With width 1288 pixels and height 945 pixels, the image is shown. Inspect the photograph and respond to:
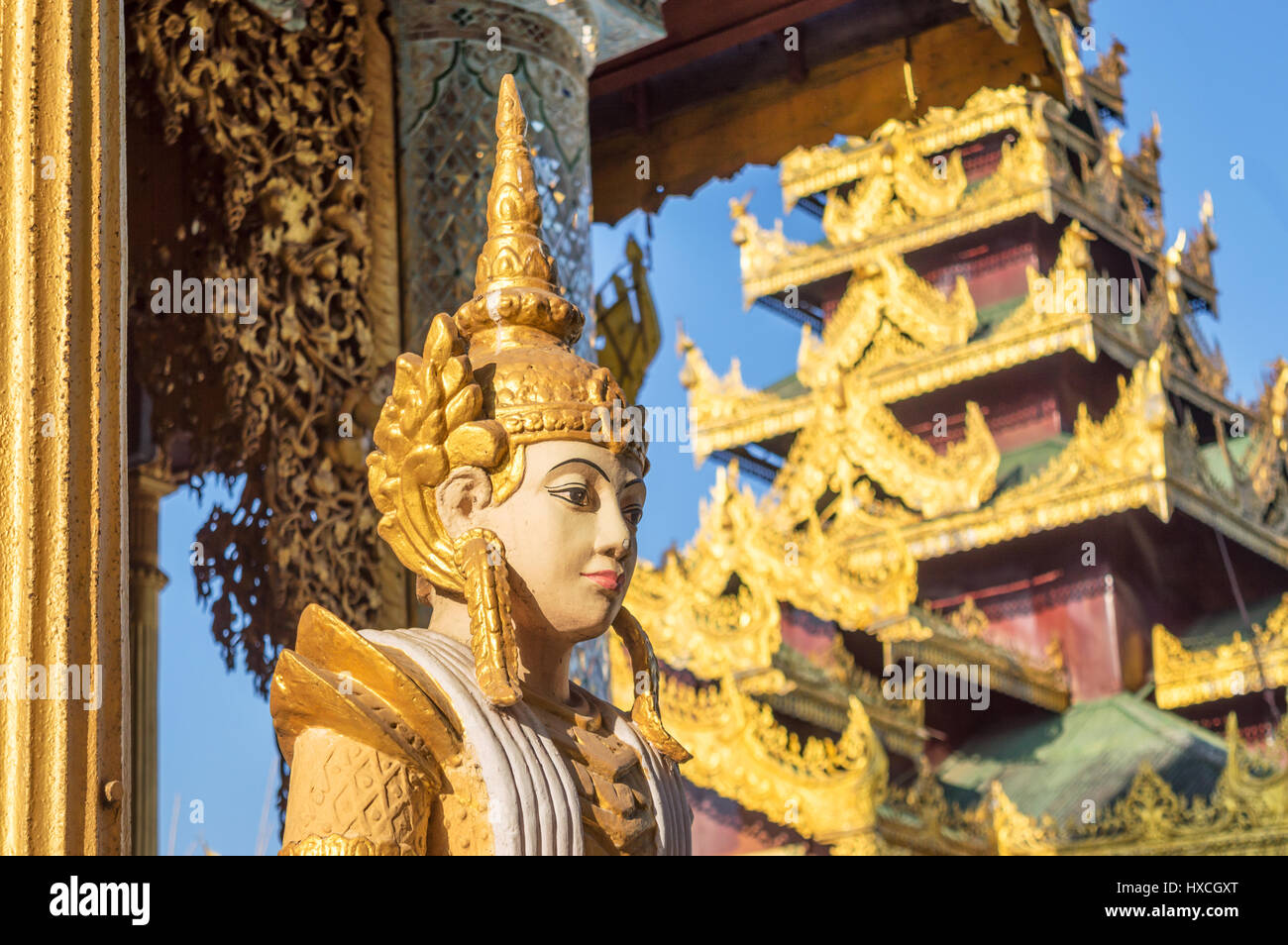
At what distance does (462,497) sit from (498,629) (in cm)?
19

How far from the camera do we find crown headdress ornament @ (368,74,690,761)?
2133 millimetres

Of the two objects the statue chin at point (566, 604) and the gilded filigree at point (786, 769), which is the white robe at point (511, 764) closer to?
the statue chin at point (566, 604)

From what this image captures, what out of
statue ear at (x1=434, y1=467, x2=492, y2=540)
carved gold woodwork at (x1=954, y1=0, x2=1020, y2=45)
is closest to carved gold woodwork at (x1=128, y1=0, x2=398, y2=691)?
carved gold woodwork at (x1=954, y1=0, x2=1020, y2=45)

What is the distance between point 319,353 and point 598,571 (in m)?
2.44

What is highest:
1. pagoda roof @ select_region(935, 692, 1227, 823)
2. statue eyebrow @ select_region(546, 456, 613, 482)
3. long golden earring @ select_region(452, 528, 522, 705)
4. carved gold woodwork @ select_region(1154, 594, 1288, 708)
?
carved gold woodwork @ select_region(1154, 594, 1288, 708)

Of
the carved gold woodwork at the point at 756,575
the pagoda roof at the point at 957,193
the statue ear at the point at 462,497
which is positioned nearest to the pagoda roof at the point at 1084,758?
the carved gold woodwork at the point at 756,575

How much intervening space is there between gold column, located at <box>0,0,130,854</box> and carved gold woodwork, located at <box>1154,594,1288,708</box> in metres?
9.24

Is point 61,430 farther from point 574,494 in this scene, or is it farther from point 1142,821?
point 1142,821

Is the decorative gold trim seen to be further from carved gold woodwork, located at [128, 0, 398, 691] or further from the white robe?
the white robe

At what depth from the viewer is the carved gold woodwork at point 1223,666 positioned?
10.8 m

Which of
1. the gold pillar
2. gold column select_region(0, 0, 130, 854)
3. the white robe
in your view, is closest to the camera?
the white robe

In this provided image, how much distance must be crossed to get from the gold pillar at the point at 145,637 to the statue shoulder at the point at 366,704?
3185 mm
